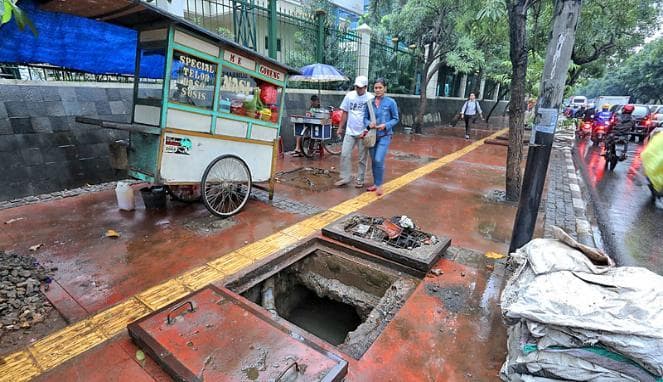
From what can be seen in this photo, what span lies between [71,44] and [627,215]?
8.53m

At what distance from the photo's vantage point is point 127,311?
2.57m

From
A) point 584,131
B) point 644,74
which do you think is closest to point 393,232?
point 584,131

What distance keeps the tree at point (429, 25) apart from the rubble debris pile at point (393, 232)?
31.6ft

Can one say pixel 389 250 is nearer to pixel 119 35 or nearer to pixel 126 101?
pixel 119 35

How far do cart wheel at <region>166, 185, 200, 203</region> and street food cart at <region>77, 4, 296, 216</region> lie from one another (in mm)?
14

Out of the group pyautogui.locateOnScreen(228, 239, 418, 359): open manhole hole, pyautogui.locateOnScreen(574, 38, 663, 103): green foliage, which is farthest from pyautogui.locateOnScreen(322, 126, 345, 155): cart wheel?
pyautogui.locateOnScreen(574, 38, 663, 103): green foliage

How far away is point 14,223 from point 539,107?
5.79 metres

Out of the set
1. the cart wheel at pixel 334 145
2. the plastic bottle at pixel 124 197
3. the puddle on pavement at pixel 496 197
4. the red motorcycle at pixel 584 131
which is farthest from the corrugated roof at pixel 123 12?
the red motorcycle at pixel 584 131

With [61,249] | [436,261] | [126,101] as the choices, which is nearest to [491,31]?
[436,261]

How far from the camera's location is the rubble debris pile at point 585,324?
1.59 metres

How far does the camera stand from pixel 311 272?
140 inches

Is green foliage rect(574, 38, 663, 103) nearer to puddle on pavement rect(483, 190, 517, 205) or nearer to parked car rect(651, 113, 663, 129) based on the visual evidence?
parked car rect(651, 113, 663, 129)

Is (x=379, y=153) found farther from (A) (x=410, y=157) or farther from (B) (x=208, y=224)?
(A) (x=410, y=157)

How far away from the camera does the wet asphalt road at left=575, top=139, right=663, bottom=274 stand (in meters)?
4.28
